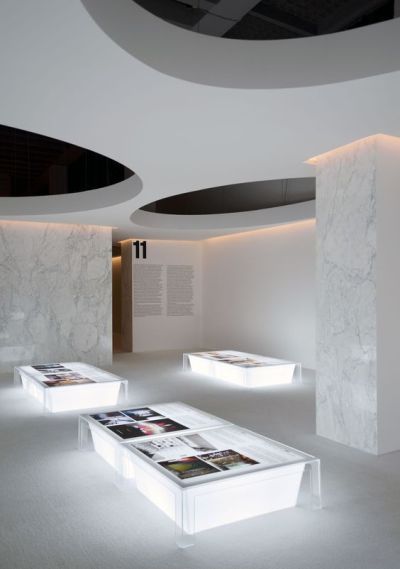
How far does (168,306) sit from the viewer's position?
15.5 metres

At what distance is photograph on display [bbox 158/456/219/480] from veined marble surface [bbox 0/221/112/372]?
851 cm

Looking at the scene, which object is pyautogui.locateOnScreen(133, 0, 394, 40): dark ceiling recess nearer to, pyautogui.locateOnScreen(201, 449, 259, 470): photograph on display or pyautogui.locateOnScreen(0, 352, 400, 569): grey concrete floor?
pyautogui.locateOnScreen(201, 449, 259, 470): photograph on display

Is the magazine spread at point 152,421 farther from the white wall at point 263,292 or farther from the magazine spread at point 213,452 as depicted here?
the white wall at point 263,292

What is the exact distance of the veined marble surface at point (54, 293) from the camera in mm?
11531

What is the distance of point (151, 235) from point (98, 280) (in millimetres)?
2621

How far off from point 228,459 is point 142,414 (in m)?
1.73

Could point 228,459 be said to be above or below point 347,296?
below

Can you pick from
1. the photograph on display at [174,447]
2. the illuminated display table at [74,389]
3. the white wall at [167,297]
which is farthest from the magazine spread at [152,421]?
the white wall at [167,297]

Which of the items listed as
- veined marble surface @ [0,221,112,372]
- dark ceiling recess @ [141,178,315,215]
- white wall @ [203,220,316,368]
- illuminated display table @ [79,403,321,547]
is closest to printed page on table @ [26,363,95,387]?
veined marble surface @ [0,221,112,372]

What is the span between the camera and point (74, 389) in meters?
7.45

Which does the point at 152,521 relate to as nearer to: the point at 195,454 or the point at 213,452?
the point at 195,454

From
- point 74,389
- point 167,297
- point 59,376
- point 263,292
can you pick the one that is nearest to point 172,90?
point 74,389

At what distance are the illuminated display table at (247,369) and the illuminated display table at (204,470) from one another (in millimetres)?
4267

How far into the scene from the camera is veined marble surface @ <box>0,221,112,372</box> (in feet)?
37.8
